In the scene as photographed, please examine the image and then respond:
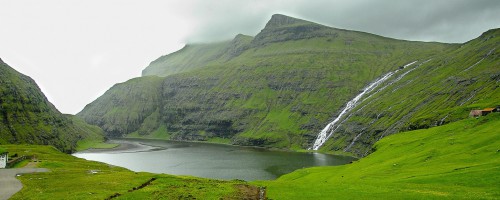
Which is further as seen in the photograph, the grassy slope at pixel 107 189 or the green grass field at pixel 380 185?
the grassy slope at pixel 107 189

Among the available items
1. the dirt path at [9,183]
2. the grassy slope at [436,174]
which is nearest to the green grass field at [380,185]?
the grassy slope at [436,174]

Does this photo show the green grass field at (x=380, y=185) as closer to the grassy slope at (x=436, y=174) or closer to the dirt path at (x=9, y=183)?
the grassy slope at (x=436, y=174)

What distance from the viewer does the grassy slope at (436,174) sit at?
43719mm

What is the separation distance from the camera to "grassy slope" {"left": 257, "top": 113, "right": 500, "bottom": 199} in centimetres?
4372

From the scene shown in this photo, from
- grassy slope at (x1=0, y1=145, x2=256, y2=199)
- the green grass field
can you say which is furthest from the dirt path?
the green grass field

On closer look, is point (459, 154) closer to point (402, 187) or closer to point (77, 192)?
point (402, 187)

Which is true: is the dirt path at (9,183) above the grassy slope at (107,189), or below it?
above

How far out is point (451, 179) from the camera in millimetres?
50656

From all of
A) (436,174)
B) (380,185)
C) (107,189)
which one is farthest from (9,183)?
Result: (436,174)

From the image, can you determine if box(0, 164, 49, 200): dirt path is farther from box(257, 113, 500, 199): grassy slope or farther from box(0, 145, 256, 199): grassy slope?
box(257, 113, 500, 199): grassy slope

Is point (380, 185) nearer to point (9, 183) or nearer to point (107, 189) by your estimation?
point (107, 189)

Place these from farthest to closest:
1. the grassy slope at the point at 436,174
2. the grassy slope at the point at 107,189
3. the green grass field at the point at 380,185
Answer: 1. the grassy slope at the point at 107,189
2. the green grass field at the point at 380,185
3. the grassy slope at the point at 436,174

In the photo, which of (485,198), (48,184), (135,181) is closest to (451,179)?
(485,198)

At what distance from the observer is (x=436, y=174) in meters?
56.8
